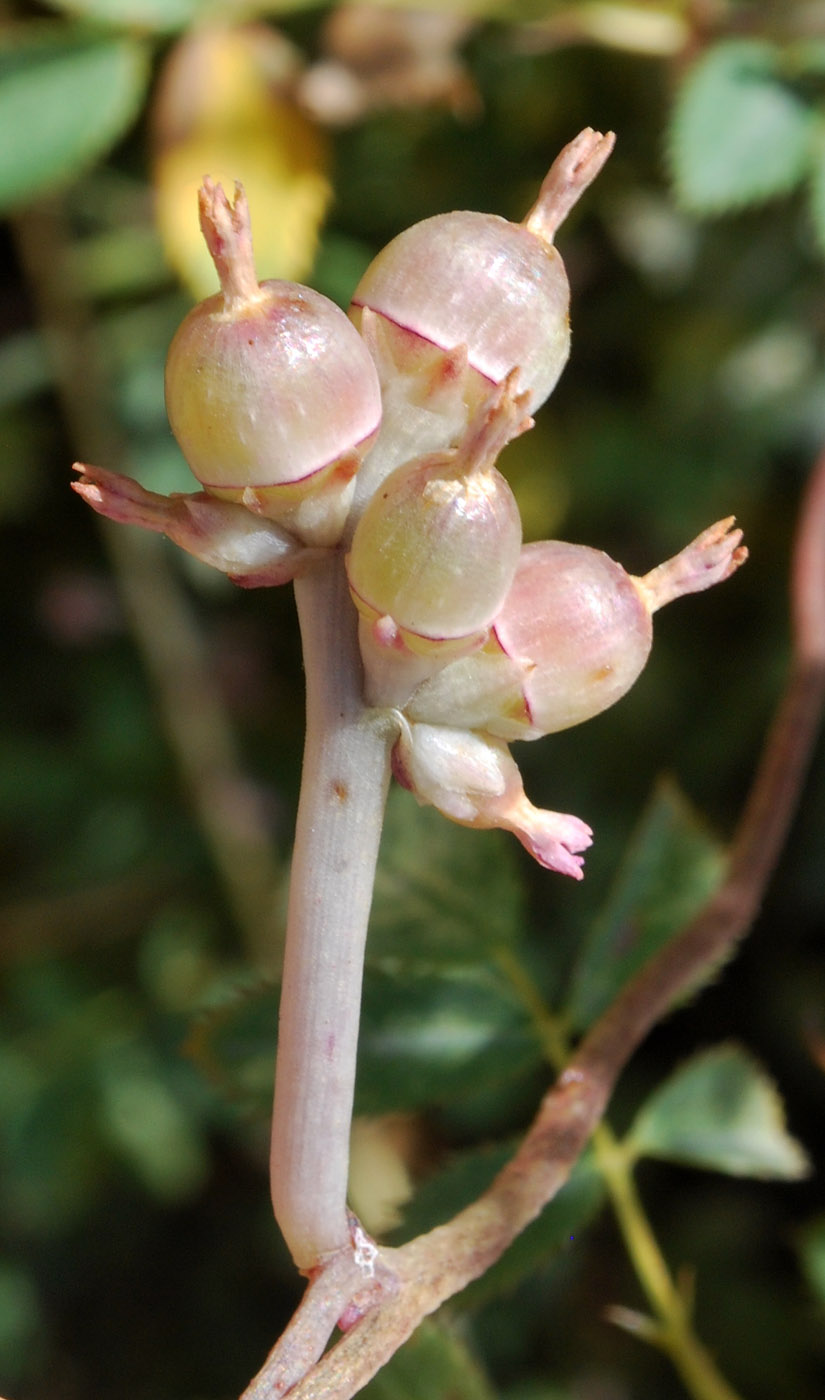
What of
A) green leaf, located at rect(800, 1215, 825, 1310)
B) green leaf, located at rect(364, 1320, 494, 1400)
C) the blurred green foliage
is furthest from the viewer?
the blurred green foliage

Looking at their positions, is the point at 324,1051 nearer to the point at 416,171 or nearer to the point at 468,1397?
the point at 468,1397

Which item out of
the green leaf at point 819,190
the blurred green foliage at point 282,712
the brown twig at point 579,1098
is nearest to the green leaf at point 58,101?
the blurred green foliage at point 282,712

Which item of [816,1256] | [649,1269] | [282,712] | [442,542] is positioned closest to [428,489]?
[442,542]

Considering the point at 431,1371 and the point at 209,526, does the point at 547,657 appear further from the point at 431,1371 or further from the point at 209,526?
the point at 431,1371

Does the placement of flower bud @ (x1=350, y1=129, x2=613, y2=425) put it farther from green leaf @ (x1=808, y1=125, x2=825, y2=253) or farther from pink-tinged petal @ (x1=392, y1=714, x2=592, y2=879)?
green leaf @ (x1=808, y1=125, x2=825, y2=253)

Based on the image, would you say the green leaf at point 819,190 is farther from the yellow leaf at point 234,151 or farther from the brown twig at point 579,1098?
the yellow leaf at point 234,151

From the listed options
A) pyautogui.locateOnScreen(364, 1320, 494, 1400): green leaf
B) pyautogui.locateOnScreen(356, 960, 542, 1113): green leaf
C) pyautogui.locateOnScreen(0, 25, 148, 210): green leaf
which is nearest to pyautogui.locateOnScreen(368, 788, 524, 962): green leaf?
pyautogui.locateOnScreen(356, 960, 542, 1113): green leaf
